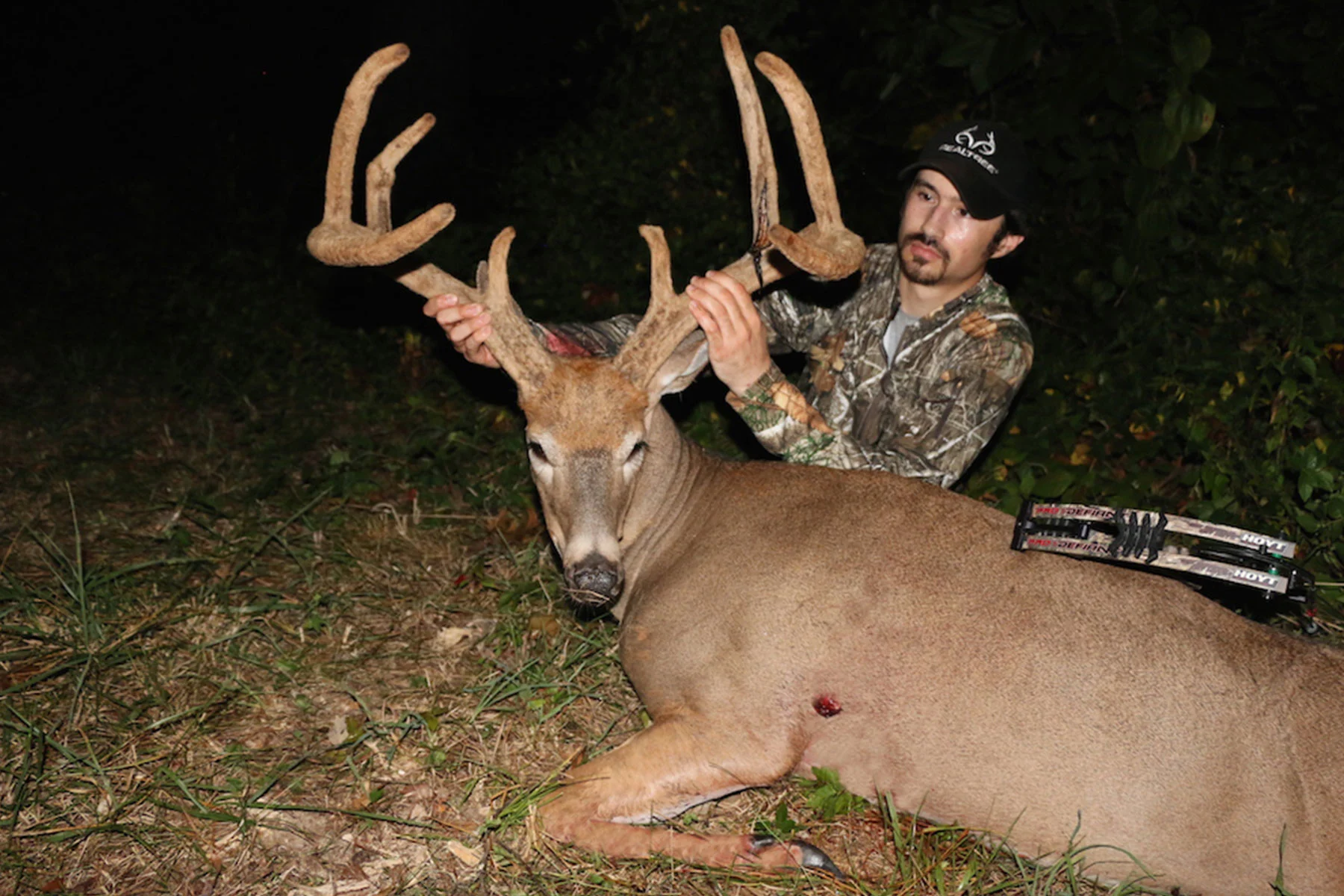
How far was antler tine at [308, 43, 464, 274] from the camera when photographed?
347 centimetres

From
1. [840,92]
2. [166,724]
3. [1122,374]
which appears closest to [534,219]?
[840,92]

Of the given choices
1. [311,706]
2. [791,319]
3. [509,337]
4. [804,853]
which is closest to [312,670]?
[311,706]

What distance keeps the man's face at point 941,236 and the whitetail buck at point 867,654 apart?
80 cm

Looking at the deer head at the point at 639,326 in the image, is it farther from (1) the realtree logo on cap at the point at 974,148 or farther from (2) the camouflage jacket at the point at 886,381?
(1) the realtree logo on cap at the point at 974,148

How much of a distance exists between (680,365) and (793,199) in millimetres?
3287

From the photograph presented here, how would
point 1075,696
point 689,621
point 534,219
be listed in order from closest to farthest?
point 1075,696, point 689,621, point 534,219

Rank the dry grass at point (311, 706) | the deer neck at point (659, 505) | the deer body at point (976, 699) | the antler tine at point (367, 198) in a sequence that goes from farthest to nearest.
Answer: the deer neck at point (659, 505) < the antler tine at point (367, 198) < the dry grass at point (311, 706) < the deer body at point (976, 699)

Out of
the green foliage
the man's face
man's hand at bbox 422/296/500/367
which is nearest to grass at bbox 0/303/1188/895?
the green foliage

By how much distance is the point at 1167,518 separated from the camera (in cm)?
311

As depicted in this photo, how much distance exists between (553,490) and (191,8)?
11447 mm

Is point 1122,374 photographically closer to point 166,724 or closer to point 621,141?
point 621,141

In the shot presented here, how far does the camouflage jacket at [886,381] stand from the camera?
3.98m

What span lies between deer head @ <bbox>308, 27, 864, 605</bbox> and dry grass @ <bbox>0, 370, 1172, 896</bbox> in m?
0.74

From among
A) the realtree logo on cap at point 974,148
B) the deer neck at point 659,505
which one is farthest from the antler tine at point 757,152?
the realtree logo on cap at point 974,148
